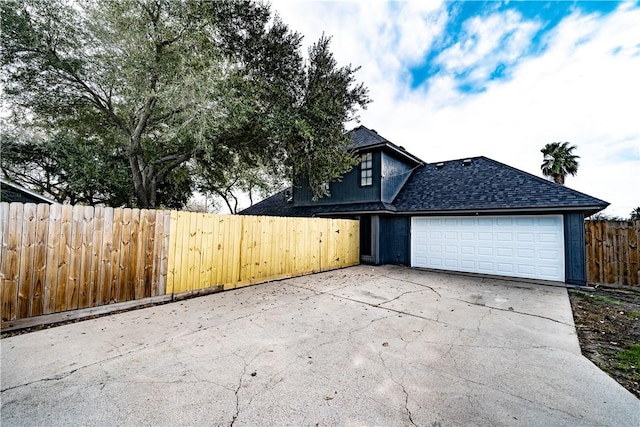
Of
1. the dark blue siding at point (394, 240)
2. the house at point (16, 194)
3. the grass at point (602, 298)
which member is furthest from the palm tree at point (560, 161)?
the house at point (16, 194)

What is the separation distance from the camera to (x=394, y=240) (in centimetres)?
1080

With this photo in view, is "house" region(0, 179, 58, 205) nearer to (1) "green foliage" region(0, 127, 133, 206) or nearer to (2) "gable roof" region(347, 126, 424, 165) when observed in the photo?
(1) "green foliage" region(0, 127, 133, 206)

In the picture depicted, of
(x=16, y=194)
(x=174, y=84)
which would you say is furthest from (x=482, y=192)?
(x=16, y=194)

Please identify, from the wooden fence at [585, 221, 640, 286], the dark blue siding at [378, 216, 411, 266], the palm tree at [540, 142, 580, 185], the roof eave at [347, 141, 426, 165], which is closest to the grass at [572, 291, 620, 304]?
the wooden fence at [585, 221, 640, 286]

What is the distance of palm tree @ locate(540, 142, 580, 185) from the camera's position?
1784 cm

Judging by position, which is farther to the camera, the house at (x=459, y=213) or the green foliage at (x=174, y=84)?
the house at (x=459, y=213)

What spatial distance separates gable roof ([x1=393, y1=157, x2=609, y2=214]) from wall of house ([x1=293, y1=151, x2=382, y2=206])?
1.30 meters

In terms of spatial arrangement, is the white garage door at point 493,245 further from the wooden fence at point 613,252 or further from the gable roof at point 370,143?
the gable roof at point 370,143

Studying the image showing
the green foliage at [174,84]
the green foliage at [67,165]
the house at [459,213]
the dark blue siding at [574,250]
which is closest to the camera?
the green foliage at [174,84]

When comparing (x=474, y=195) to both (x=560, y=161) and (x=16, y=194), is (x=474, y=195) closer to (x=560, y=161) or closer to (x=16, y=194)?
(x=560, y=161)

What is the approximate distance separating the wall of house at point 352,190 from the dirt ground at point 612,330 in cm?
679

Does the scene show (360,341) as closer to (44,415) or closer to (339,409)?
(339,409)

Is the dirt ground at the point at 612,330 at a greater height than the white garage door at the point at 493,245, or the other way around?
the white garage door at the point at 493,245

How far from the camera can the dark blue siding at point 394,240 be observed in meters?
10.5
